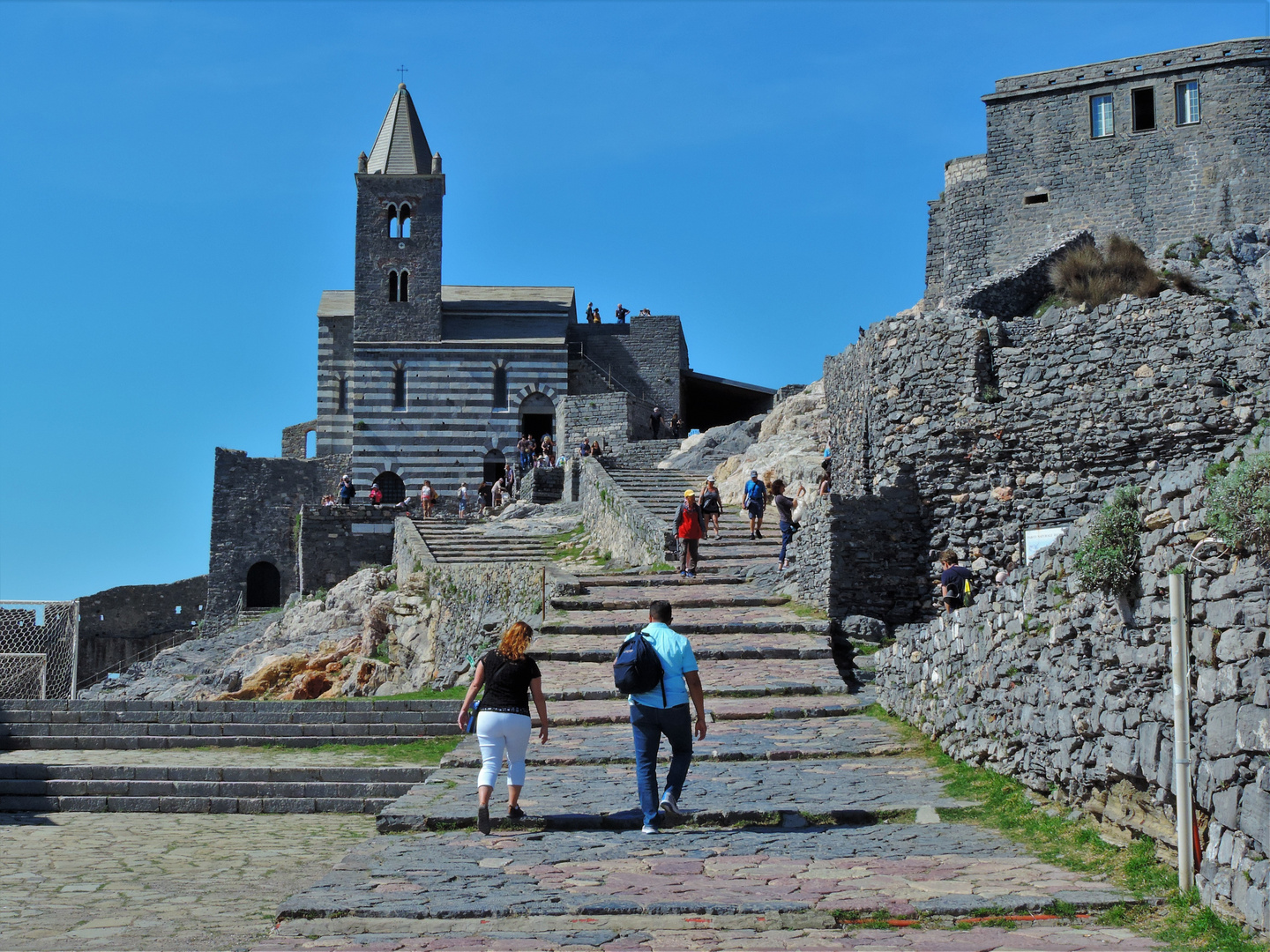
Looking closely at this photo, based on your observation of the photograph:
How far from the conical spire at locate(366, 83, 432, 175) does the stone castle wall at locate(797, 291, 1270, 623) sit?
27.1 meters

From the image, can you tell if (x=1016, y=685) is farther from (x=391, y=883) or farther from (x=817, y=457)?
(x=817, y=457)

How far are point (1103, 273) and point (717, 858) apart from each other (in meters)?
20.2

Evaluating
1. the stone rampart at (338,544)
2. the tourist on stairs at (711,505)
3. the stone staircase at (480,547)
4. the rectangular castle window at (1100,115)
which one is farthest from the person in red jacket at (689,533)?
the rectangular castle window at (1100,115)

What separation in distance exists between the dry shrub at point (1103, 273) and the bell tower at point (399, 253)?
20.9 meters

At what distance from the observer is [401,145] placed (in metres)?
41.4

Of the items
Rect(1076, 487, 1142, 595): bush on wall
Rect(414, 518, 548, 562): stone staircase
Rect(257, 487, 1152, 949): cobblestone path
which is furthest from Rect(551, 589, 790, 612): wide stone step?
Rect(1076, 487, 1142, 595): bush on wall

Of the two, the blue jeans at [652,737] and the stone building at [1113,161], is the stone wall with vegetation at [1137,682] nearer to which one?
the blue jeans at [652,737]

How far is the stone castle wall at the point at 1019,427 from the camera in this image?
50.2 feet

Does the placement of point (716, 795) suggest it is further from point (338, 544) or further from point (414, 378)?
point (414, 378)

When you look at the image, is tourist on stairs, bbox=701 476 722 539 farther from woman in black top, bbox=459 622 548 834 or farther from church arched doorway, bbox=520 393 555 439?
church arched doorway, bbox=520 393 555 439

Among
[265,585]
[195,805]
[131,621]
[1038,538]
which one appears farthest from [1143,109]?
[131,621]

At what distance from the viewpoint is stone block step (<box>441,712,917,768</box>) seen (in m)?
10.3

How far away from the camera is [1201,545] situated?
20.4ft

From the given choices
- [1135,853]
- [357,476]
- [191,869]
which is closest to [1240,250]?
[1135,853]
